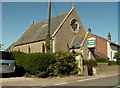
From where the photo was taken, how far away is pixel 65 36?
4053cm

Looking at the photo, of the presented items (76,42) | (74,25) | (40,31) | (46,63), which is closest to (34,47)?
(40,31)

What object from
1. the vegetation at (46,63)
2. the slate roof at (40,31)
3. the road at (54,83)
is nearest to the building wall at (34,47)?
the slate roof at (40,31)

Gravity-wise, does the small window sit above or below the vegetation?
above

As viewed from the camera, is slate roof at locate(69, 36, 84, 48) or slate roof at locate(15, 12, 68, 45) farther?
slate roof at locate(15, 12, 68, 45)

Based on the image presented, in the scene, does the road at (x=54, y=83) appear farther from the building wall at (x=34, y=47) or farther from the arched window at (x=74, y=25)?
the arched window at (x=74, y=25)

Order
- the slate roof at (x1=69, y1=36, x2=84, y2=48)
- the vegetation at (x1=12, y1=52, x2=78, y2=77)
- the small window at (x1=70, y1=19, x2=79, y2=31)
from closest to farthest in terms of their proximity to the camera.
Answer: the vegetation at (x1=12, y1=52, x2=78, y2=77)
the slate roof at (x1=69, y1=36, x2=84, y2=48)
the small window at (x1=70, y1=19, x2=79, y2=31)

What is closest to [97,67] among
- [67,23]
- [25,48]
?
[67,23]

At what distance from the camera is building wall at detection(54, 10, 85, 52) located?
128 ft

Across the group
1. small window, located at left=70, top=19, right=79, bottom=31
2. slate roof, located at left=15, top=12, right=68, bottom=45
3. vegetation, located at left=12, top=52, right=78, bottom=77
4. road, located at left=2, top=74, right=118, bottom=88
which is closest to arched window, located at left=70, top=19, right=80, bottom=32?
→ small window, located at left=70, top=19, right=79, bottom=31

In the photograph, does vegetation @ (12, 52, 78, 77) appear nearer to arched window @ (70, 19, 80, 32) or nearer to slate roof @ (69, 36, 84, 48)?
slate roof @ (69, 36, 84, 48)

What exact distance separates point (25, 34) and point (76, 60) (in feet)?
89.0

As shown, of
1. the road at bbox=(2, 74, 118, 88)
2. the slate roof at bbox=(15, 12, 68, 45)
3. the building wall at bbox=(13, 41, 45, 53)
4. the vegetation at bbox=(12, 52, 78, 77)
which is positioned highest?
the slate roof at bbox=(15, 12, 68, 45)

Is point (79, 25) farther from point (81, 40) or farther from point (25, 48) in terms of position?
point (25, 48)

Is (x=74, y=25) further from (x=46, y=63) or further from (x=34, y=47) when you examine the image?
(x=46, y=63)
